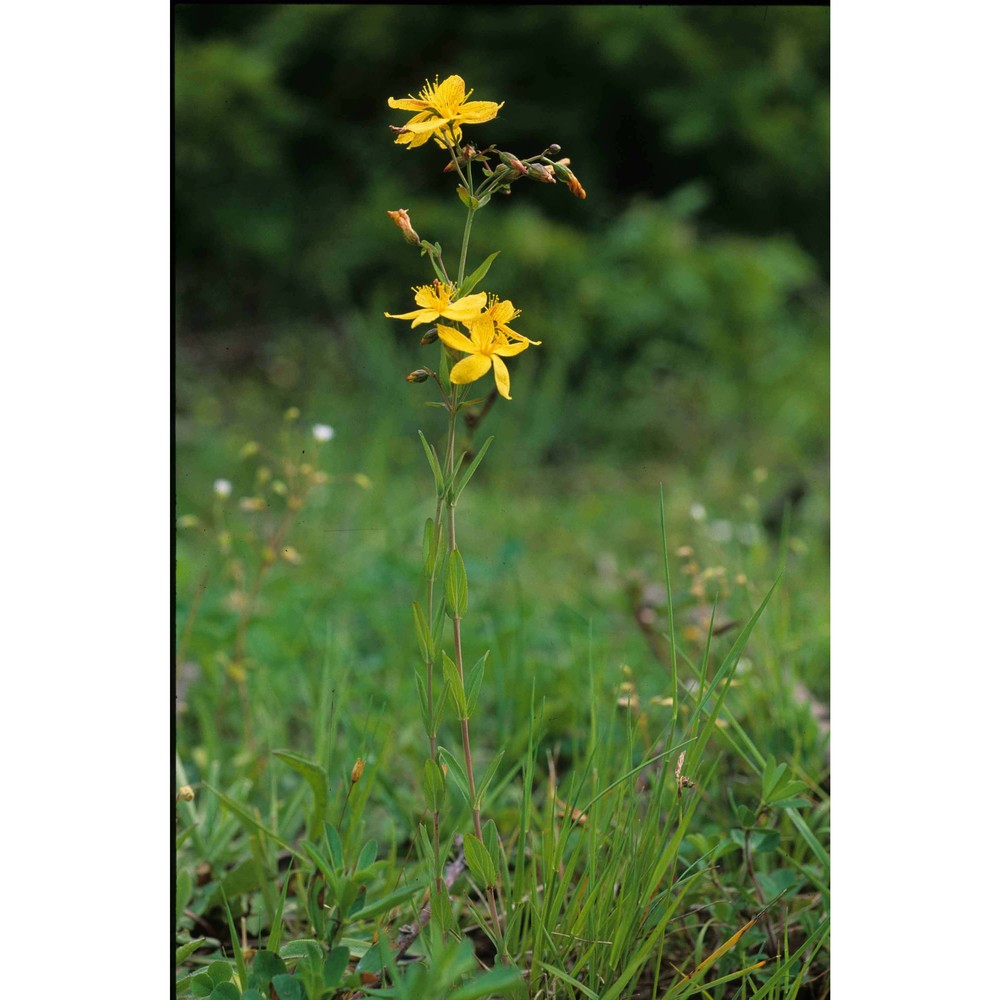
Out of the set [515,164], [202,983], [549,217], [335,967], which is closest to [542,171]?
[515,164]

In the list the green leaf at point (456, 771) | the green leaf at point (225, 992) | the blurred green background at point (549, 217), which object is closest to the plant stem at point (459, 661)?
the green leaf at point (456, 771)

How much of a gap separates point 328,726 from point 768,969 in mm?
635

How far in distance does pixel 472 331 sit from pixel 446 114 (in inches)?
7.1

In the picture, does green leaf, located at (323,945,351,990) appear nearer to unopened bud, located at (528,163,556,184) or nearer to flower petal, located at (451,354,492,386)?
flower petal, located at (451,354,492,386)

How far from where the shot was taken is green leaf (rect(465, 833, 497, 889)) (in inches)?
30.8

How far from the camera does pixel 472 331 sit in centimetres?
78

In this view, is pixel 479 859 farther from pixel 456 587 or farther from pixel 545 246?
pixel 545 246

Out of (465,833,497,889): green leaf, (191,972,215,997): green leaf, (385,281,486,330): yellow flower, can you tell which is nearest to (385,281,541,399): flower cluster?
(385,281,486,330): yellow flower

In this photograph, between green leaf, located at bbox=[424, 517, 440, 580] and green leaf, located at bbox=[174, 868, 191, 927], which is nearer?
green leaf, located at bbox=[424, 517, 440, 580]

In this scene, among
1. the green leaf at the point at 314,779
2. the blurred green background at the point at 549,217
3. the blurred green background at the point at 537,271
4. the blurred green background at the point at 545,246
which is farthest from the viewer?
the blurred green background at the point at 549,217

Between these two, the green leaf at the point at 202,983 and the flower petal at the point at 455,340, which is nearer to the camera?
the flower petal at the point at 455,340

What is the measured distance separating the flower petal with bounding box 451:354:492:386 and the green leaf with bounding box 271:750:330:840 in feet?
1.37

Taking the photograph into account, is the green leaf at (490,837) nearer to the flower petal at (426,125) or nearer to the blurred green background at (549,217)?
the flower petal at (426,125)

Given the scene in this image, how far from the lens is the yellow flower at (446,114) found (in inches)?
31.0
